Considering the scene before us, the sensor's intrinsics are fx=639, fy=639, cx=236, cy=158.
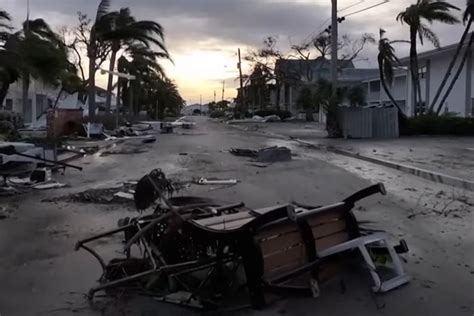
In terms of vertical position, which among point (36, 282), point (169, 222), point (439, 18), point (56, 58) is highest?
point (439, 18)

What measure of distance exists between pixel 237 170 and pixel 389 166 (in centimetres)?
434

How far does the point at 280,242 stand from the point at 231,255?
0.45 metres

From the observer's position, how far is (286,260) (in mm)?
5344

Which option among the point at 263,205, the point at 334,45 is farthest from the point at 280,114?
the point at 263,205

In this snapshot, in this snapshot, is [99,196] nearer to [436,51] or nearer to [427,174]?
[427,174]

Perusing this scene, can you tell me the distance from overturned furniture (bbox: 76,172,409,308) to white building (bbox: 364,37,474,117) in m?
35.7

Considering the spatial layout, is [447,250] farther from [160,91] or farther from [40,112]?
[160,91]

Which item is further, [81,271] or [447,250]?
[447,250]

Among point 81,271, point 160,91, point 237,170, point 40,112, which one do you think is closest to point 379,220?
point 81,271

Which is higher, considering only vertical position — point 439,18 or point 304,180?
point 439,18

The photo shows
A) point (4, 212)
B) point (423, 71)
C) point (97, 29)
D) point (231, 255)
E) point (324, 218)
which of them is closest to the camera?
point (231, 255)

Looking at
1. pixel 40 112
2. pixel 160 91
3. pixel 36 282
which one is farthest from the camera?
pixel 160 91

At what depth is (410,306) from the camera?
5.16m

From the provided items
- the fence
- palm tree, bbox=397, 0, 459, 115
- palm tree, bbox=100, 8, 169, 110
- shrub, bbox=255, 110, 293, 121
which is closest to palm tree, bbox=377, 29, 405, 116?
palm tree, bbox=397, 0, 459, 115
